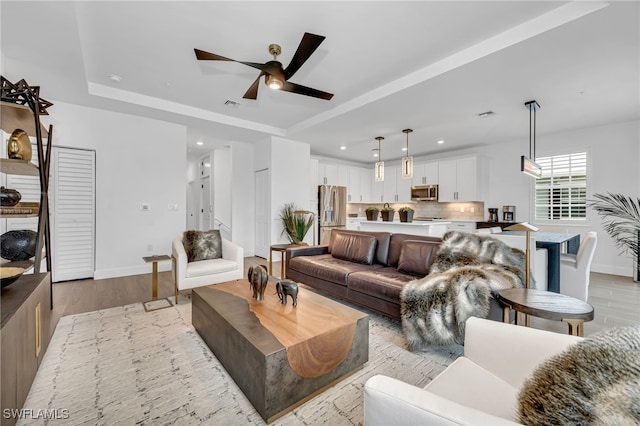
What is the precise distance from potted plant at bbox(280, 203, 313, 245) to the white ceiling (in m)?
2.05

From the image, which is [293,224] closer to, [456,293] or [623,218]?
[456,293]

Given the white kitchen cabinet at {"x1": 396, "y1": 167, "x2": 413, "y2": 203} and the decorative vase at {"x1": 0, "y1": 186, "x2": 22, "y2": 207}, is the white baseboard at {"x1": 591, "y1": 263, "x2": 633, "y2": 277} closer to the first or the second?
the white kitchen cabinet at {"x1": 396, "y1": 167, "x2": 413, "y2": 203}

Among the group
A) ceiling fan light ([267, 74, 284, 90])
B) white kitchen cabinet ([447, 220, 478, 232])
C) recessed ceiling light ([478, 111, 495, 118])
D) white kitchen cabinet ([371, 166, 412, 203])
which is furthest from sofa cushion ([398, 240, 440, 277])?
white kitchen cabinet ([371, 166, 412, 203])

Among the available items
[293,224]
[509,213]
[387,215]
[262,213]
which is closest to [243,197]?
[262,213]

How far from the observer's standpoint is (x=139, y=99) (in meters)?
4.11

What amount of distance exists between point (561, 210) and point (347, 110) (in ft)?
16.0

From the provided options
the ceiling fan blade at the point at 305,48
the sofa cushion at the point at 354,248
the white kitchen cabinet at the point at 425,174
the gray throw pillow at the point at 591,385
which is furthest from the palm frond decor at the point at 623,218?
the ceiling fan blade at the point at 305,48

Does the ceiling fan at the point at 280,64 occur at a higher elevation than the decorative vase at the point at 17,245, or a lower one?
higher

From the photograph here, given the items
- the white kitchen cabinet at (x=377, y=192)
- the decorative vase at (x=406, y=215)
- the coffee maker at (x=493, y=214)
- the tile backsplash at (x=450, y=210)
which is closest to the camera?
the decorative vase at (x=406, y=215)

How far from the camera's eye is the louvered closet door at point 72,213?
13.4ft

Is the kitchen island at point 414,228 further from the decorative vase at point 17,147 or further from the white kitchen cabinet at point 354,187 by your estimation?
the decorative vase at point 17,147

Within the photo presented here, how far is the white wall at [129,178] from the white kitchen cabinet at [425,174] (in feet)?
18.9

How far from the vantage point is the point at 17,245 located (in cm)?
233

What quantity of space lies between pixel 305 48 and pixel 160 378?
2.73 m
